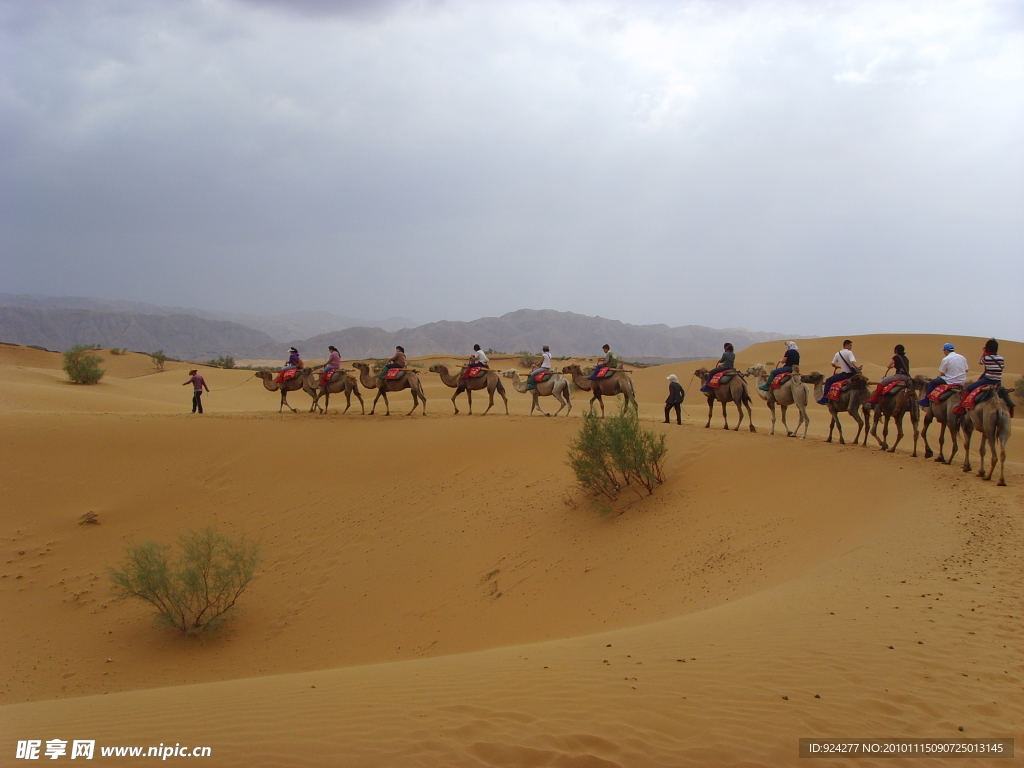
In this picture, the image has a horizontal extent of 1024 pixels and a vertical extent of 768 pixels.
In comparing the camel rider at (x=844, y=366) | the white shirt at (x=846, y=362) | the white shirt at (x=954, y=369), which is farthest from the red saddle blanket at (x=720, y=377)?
the white shirt at (x=954, y=369)

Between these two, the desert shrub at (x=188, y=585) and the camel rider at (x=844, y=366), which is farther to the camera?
the camel rider at (x=844, y=366)

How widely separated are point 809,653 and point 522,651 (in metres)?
3.16

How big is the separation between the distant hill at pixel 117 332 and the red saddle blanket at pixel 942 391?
437ft

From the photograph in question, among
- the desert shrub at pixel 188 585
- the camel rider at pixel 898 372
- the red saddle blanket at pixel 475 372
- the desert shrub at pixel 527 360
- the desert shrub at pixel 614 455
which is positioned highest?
the desert shrub at pixel 527 360

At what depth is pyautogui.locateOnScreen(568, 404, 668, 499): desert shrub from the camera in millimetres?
14070

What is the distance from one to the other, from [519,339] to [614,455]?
123 m

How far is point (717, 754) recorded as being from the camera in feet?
15.0

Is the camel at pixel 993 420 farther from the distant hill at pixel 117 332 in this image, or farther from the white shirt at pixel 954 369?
the distant hill at pixel 117 332

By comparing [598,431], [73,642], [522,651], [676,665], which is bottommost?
[73,642]

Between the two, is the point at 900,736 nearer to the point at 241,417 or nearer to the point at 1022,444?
the point at 241,417

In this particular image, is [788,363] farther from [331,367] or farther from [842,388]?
[331,367]

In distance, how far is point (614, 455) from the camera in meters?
14.2

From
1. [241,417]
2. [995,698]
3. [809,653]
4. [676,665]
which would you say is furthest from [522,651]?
[241,417]

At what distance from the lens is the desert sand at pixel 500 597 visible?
5.11 meters
